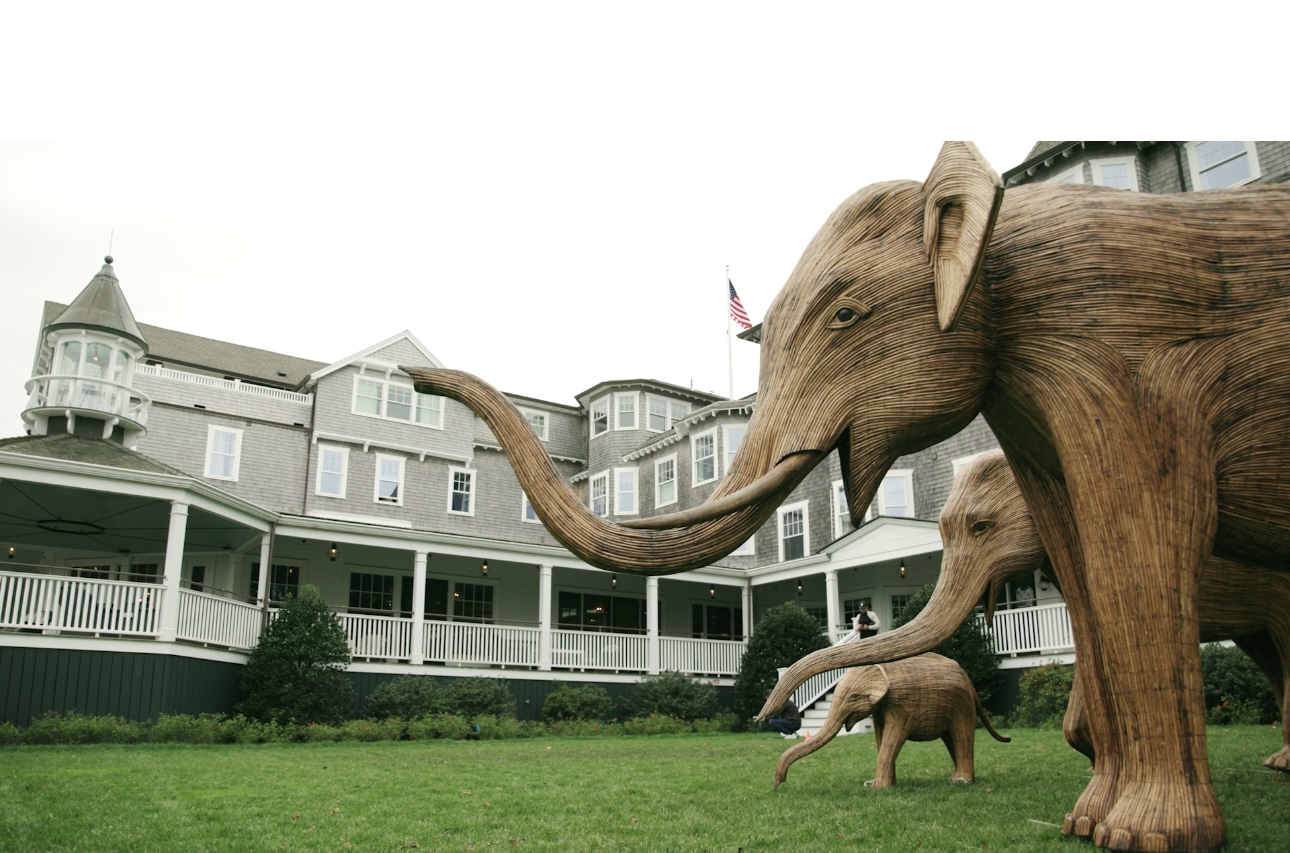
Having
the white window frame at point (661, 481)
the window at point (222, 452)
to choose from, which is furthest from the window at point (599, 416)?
the window at point (222, 452)

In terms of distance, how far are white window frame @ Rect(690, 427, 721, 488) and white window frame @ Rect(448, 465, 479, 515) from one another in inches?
272

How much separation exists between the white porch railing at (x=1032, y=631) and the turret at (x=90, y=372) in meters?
18.8

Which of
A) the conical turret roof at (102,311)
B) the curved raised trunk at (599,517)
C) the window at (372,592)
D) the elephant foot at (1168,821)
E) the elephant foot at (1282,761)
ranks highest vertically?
the conical turret roof at (102,311)

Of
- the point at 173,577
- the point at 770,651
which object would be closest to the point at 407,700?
the point at 173,577

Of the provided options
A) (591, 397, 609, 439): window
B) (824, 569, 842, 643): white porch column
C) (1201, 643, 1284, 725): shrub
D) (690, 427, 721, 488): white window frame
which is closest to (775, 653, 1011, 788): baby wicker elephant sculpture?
(1201, 643, 1284, 725): shrub

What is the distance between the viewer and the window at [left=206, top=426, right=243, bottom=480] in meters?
27.2

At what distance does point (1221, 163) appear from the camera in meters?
18.9

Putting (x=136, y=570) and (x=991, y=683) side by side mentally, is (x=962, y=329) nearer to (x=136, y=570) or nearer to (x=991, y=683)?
(x=991, y=683)

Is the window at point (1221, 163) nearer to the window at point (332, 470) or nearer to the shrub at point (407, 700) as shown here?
the shrub at point (407, 700)

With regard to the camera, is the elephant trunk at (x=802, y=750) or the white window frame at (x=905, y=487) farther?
the white window frame at (x=905, y=487)

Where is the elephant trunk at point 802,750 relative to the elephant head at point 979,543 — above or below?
below

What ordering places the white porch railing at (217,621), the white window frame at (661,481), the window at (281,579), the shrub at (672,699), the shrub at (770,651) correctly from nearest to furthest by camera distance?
the white porch railing at (217,621) < the shrub at (770,651) < the shrub at (672,699) < the window at (281,579) < the white window frame at (661,481)

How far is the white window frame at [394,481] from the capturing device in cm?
2919

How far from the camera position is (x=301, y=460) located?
28.5 meters
